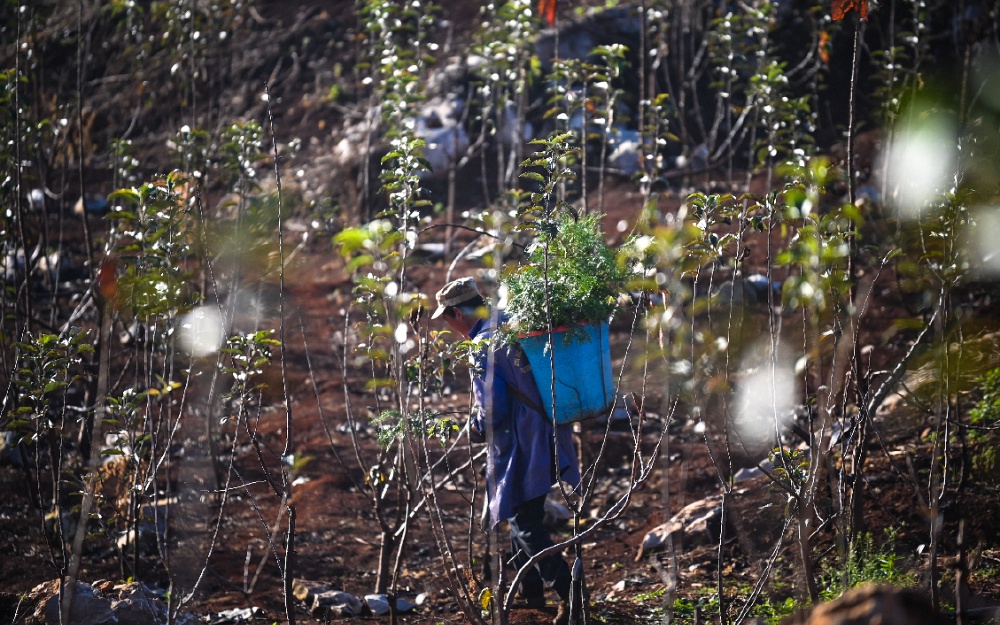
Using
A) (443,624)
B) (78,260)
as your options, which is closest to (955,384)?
(443,624)

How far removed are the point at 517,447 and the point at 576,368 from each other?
28.1 inches

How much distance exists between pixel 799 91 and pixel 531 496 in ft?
29.5

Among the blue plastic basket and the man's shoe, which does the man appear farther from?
the blue plastic basket

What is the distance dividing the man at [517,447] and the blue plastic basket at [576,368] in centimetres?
28

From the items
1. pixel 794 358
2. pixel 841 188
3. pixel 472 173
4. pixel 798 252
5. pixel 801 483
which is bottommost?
pixel 801 483

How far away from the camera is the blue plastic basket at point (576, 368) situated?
3303 millimetres

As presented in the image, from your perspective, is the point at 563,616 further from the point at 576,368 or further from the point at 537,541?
the point at 576,368

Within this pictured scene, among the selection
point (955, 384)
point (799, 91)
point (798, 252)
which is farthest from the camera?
point (799, 91)

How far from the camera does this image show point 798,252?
2.69 meters

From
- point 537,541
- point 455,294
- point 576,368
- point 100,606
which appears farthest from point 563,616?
point 100,606

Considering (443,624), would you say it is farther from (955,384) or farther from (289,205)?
(289,205)

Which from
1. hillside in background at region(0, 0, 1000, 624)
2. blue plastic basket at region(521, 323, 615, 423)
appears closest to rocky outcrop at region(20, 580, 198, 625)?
hillside in background at region(0, 0, 1000, 624)

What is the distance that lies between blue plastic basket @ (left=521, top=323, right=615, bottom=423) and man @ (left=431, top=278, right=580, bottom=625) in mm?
283

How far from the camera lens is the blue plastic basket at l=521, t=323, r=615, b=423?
3.30m
